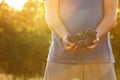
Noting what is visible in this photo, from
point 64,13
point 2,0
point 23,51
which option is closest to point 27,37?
point 23,51

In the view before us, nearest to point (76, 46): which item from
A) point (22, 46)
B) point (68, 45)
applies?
point (68, 45)

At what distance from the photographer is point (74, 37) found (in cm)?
359

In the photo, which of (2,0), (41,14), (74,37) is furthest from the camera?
(2,0)

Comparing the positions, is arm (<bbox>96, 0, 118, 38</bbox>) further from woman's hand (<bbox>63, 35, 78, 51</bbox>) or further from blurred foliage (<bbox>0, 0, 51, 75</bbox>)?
blurred foliage (<bbox>0, 0, 51, 75</bbox>)

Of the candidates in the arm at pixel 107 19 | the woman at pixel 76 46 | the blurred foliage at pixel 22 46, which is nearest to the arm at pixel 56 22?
the woman at pixel 76 46

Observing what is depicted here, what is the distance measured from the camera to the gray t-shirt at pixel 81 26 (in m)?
3.64

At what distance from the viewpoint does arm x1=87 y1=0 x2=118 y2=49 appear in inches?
142

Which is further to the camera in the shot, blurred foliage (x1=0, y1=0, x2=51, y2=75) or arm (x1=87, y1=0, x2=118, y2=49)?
blurred foliage (x1=0, y1=0, x2=51, y2=75)

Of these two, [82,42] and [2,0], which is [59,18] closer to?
[82,42]

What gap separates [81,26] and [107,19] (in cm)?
19

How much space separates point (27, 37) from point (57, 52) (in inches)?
644

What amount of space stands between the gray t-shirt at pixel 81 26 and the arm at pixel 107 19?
1.5 inches

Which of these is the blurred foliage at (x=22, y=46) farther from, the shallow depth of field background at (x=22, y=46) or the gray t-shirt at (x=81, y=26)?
the gray t-shirt at (x=81, y=26)

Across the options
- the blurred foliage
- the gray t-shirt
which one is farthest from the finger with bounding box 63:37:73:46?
Answer: the blurred foliage
